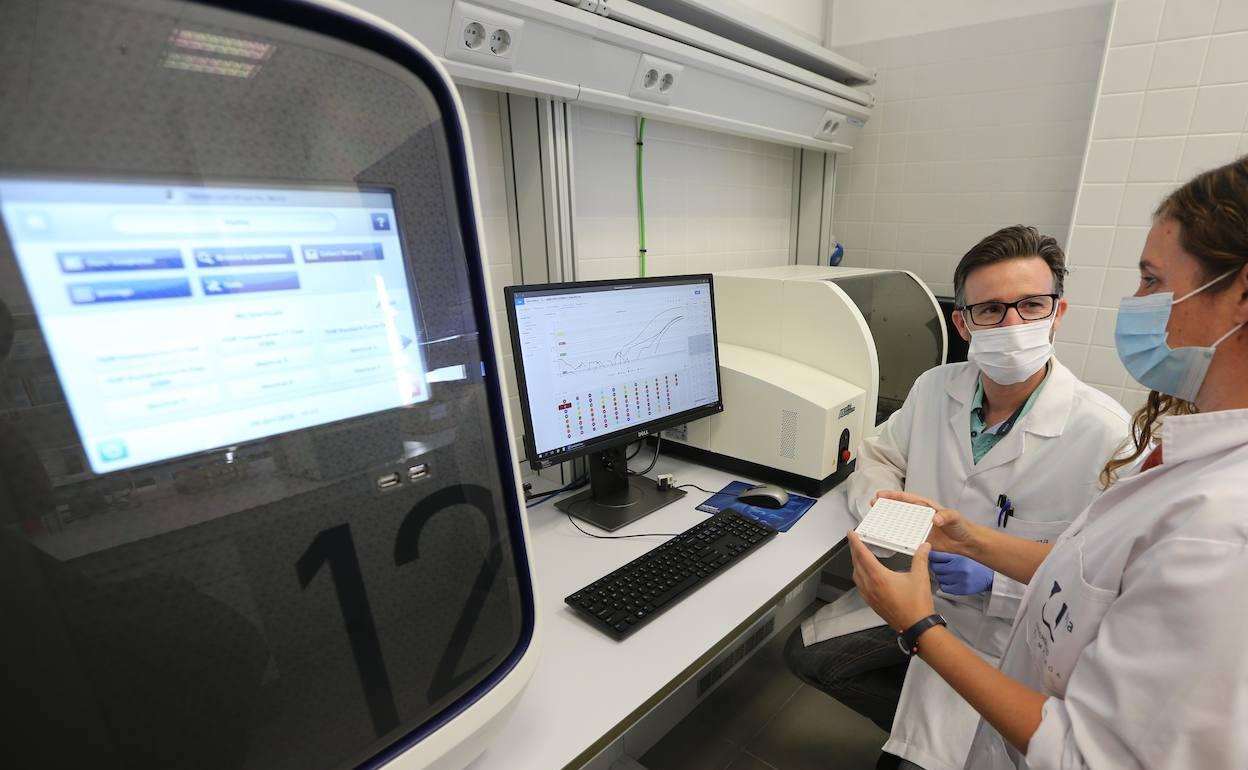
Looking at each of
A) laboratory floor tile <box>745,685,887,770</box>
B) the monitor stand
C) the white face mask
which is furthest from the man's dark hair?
laboratory floor tile <box>745,685,887,770</box>

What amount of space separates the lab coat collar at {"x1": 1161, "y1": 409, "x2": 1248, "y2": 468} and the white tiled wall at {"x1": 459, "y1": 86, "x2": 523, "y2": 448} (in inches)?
46.0

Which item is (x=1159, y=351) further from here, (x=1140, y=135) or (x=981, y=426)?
(x=1140, y=135)

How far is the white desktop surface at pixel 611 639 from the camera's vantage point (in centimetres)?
75

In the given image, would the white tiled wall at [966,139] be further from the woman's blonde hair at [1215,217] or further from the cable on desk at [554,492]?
the cable on desk at [554,492]

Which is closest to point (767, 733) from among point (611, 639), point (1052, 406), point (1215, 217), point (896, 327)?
point (611, 639)

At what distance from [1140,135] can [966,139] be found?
2.19 ft

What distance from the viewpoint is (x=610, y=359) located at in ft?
4.18

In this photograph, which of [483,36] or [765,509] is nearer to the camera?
[483,36]

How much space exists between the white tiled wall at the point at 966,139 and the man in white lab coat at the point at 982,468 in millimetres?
1157

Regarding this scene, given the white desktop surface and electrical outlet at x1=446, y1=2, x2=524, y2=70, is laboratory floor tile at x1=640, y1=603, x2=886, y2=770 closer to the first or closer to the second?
the white desktop surface

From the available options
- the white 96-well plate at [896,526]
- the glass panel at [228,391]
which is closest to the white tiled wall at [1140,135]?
the white 96-well plate at [896,526]

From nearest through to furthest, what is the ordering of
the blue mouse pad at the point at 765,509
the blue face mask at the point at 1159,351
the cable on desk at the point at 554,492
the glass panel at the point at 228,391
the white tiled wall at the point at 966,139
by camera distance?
the glass panel at the point at 228,391, the blue face mask at the point at 1159,351, the blue mouse pad at the point at 765,509, the cable on desk at the point at 554,492, the white tiled wall at the point at 966,139

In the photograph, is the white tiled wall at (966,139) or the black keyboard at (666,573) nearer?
the black keyboard at (666,573)

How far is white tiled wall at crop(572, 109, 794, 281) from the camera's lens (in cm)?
168
